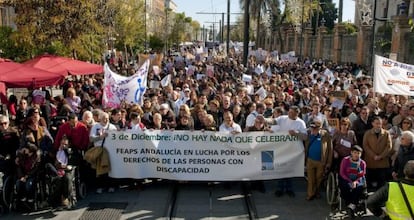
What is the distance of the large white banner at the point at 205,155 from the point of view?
907 cm

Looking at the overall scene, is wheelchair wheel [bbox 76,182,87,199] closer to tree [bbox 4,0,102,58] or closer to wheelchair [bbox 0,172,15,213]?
wheelchair [bbox 0,172,15,213]

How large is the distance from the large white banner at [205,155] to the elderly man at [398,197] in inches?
148

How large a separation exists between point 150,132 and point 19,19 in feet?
44.0

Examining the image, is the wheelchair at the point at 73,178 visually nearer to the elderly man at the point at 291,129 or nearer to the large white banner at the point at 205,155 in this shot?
the large white banner at the point at 205,155

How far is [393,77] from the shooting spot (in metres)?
11.6

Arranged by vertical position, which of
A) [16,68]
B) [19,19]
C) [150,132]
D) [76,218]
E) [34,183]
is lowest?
[76,218]

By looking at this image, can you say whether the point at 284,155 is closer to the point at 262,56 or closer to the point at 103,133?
the point at 103,133

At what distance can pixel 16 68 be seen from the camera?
43.1 ft

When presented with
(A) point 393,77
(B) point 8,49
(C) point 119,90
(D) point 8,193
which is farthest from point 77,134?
(B) point 8,49

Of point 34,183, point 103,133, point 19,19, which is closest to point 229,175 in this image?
point 103,133

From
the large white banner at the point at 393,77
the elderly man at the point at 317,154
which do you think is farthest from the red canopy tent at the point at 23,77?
the large white banner at the point at 393,77

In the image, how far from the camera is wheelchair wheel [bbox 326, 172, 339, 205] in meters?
8.12

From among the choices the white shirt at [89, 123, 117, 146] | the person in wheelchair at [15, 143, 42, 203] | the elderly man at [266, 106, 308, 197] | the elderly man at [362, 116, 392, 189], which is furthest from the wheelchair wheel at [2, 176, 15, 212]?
the elderly man at [362, 116, 392, 189]

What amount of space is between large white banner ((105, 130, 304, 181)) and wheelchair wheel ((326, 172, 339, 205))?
31.7 inches
